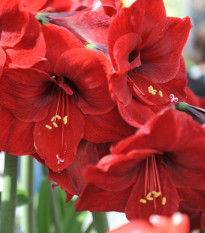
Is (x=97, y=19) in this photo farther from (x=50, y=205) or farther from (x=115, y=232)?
(x=50, y=205)

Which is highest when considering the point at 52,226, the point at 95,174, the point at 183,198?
the point at 95,174

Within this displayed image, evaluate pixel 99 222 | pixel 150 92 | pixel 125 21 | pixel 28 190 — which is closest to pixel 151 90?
pixel 150 92

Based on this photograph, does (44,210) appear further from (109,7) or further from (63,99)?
(109,7)

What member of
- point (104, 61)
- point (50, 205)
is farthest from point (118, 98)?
point (50, 205)

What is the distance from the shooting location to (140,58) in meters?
0.59

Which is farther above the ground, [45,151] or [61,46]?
[61,46]

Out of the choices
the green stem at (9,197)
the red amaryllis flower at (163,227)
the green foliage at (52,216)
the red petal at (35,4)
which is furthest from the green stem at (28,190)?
the red amaryllis flower at (163,227)

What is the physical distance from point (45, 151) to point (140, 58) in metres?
0.19

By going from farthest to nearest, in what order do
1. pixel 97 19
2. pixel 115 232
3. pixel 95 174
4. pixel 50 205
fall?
pixel 50 205 → pixel 97 19 → pixel 95 174 → pixel 115 232

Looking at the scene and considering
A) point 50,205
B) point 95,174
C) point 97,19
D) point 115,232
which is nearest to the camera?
point 115,232

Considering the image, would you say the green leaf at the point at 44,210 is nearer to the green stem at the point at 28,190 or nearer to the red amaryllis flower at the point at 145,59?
the green stem at the point at 28,190

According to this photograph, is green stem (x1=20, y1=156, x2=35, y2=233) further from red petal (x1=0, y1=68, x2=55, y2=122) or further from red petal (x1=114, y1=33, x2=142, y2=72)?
red petal (x1=114, y1=33, x2=142, y2=72)

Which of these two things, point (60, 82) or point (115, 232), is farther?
point (60, 82)

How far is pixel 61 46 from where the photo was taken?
19.8 inches
